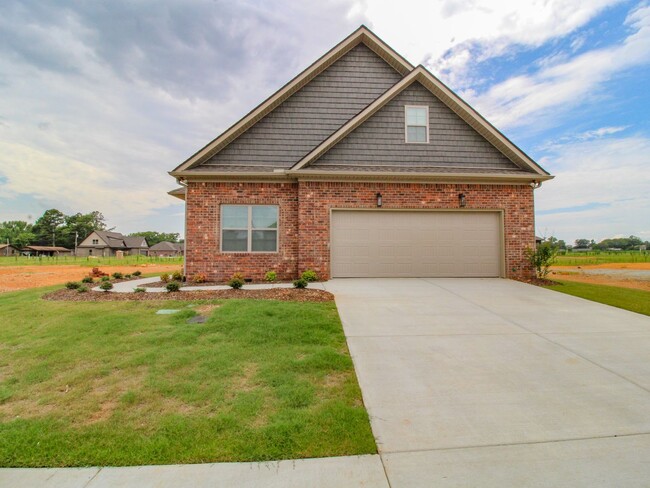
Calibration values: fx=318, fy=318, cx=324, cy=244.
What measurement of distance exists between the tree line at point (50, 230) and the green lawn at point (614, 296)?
97.2 meters

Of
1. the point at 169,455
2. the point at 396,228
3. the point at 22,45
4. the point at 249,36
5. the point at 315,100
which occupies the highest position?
the point at 249,36

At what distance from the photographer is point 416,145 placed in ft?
35.8

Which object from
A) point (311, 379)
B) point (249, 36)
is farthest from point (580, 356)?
point (249, 36)

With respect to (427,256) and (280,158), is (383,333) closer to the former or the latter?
(427,256)

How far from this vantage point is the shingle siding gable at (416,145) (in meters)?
10.7

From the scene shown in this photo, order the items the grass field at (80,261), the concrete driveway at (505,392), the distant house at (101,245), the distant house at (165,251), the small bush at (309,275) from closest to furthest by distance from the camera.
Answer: the concrete driveway at (505,392) < the small bush at (309,275) < the grass field at (80,261) < the distant house at (101,245) < the distant house at (165,251)

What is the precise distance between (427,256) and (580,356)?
6.34 metres

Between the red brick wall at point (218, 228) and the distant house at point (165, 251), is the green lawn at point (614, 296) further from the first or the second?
the distant house at point (165, 251)

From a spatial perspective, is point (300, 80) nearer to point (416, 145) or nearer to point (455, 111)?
point (416, 145)

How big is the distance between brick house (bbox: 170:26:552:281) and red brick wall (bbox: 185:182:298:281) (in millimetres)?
33

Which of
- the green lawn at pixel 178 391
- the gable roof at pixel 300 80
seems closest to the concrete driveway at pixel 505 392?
the green lawn at pixel 178 391

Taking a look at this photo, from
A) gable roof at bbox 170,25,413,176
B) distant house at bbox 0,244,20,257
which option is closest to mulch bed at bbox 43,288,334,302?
gable roof at bbox 170,25,413,176

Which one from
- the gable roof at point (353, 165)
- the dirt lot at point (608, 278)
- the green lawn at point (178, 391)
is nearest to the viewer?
the green lawn at point (178, 391)

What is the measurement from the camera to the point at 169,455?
95.7 inches
